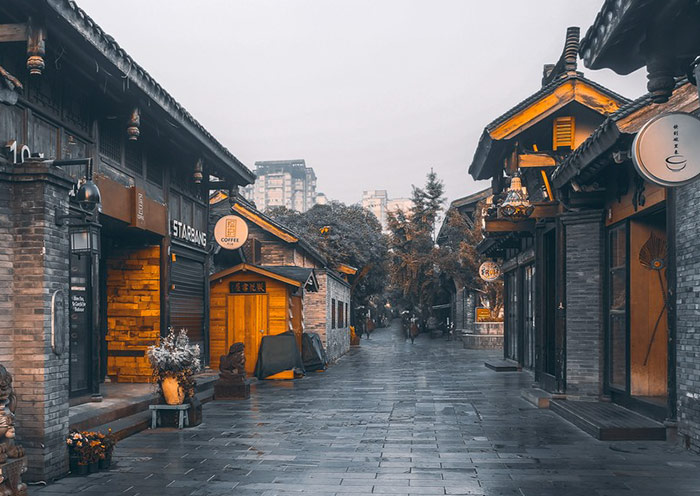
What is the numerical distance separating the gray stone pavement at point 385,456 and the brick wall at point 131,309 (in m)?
1.84

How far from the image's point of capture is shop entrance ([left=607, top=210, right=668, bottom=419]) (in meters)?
9.77

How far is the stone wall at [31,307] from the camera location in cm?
659

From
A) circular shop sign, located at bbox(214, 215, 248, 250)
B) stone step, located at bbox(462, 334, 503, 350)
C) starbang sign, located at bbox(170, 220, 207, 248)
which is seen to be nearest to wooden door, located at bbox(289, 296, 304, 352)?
circular shop sign, located at bbox(214, 215, 248, 250)

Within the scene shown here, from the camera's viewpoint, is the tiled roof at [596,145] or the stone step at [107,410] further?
the stone step at [107,410]

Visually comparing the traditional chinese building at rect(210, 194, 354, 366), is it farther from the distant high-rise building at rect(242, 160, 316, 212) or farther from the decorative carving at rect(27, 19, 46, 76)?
the distant high-rise building at rect(242, 160, 316, 212)

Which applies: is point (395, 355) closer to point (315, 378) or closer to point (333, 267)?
point (333, 267)

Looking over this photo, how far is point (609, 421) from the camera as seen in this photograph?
9.05 m

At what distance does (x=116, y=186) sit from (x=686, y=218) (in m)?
7.94

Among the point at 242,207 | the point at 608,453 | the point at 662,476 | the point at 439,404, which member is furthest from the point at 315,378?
the point at 662,476

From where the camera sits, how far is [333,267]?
32.0 meters

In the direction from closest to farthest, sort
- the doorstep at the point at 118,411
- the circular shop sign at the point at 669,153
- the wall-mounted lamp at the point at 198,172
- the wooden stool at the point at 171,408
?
1. the circular shop sign at the point at 669,153
2. the doorstep at the point at 118,411
3. the wooden stool at the point at 171,408
4. the wall-mounted lamp at the point at 198,172

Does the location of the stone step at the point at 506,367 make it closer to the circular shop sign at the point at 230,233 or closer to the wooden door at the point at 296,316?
the wooden door at the point at 296,316

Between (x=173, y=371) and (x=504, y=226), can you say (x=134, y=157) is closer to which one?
(x=173, y=371)

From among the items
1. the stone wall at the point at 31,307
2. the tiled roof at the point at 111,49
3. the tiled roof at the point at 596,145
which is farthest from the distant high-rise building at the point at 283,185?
the stone wall at the point at 31,307
